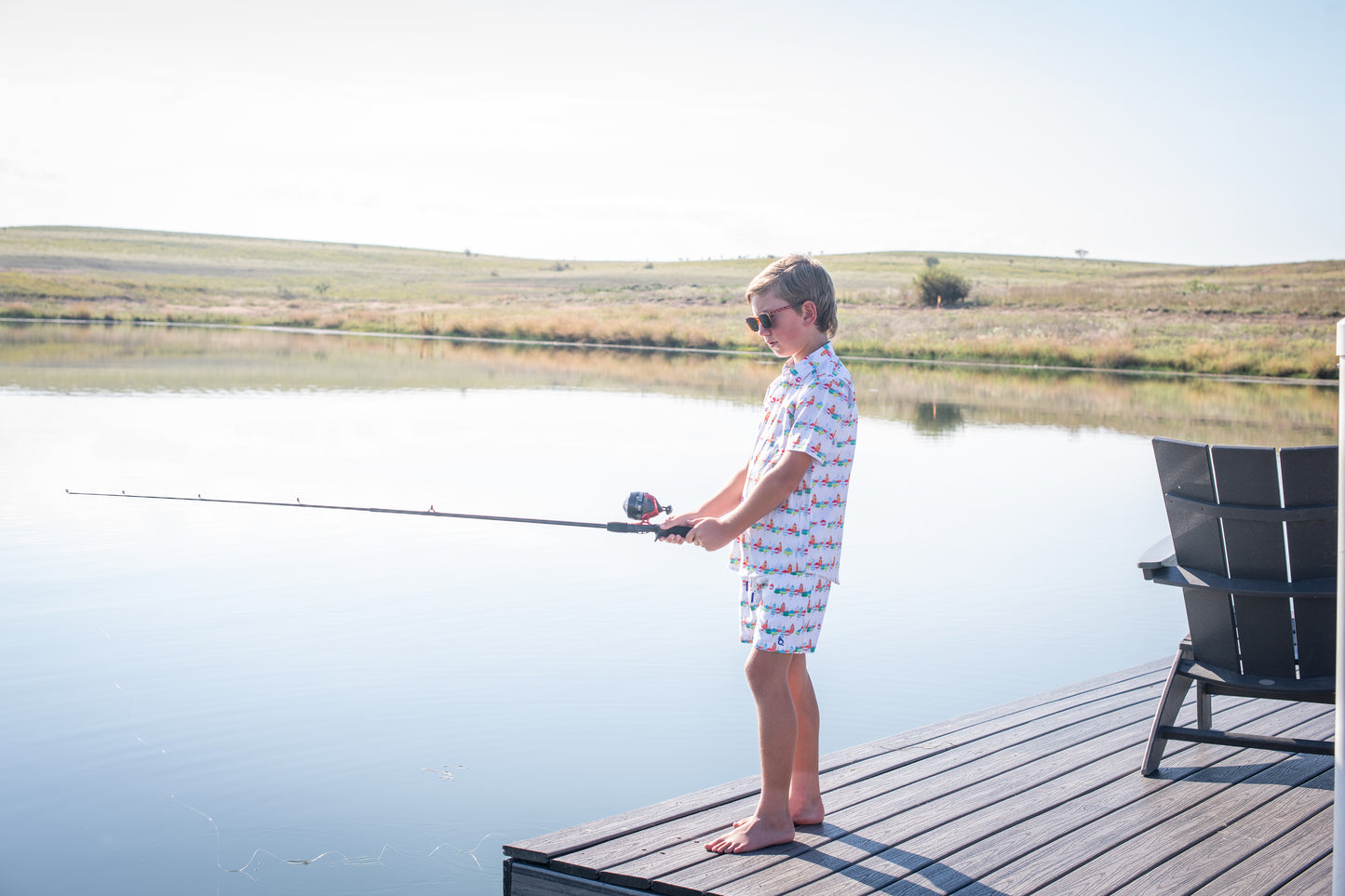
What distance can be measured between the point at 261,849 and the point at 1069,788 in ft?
7.09

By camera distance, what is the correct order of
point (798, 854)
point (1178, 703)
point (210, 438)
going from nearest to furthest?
point (798, 854) → point (1178, 703) → point (210, 438)

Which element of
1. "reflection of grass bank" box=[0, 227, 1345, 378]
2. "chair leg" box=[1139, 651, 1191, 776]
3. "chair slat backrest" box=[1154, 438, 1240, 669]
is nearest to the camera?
"chair slat backrest" box=[1154, 438, 1240, 669]

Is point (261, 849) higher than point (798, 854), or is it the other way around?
point (798, 854)

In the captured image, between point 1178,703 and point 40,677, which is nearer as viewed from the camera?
point 1178,703

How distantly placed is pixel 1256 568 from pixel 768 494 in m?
1.31

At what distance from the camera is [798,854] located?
2.67 meters

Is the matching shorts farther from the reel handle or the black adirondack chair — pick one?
the black adirondack chair

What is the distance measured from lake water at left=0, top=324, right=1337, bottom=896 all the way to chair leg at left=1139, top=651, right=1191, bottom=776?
140cm

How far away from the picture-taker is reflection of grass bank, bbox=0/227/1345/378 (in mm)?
29031

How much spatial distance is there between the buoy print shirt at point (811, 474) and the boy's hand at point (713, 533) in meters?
0.09

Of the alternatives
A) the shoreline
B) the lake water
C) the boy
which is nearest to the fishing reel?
the boy

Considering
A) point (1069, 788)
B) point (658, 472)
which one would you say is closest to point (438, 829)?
point (1069, 788)

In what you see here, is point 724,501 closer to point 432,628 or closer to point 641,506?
point 641,506

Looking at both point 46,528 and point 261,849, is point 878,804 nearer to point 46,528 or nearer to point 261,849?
point 261,849
